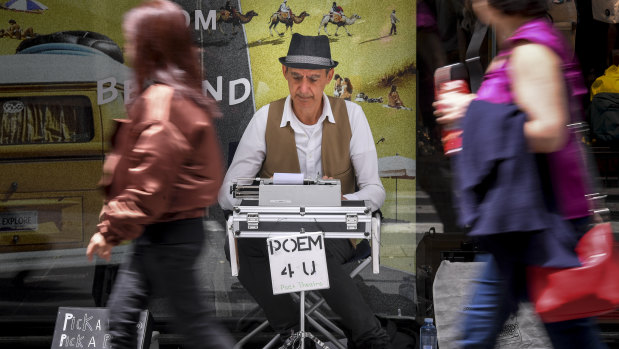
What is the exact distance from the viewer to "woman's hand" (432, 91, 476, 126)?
2.91 m

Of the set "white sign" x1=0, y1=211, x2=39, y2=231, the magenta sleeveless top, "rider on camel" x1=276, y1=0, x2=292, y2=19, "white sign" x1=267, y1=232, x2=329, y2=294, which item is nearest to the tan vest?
→ "rider on camel" x1=276, y1=0, x2=292, y2=19

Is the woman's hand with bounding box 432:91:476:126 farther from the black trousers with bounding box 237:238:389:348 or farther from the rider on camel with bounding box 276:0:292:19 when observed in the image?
the rider on camel with bounding box 276:0:292:19

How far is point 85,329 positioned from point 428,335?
2.37 metres

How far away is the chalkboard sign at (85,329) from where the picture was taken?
4977 millimetres

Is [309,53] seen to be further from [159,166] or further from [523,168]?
[523,168]

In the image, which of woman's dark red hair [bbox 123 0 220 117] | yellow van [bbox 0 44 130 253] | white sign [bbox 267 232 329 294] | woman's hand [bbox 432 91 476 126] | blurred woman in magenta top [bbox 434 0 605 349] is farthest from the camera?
yellow van [bbox 0 44 130 253]

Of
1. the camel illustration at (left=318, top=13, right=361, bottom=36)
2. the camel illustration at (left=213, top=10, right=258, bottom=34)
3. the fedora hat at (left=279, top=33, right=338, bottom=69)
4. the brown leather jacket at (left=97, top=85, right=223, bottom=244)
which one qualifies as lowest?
the brown leather jacket at (left=97, top=85, right=223, bottom=244)

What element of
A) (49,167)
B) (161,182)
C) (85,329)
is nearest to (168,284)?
(161,182)

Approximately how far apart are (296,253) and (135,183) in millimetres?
1846

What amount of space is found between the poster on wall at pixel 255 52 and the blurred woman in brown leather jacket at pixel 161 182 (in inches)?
103

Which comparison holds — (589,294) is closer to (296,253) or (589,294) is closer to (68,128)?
(296,253)

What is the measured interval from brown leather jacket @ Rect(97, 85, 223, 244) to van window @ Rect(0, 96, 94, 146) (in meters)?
2.78

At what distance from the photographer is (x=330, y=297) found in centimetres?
522

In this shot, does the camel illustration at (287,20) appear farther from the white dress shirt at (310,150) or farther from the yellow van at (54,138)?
the yellow van at (54,138)
